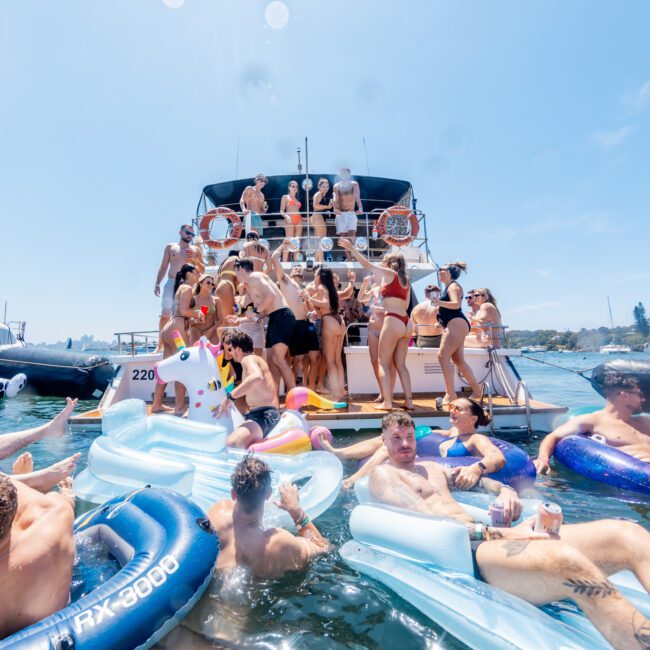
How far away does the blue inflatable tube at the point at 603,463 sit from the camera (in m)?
3.51

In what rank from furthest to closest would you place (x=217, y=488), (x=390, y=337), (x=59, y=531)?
(x=390, y=337) < (x=217, y=488) < (x=59, y=531)

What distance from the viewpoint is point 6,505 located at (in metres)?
1.54

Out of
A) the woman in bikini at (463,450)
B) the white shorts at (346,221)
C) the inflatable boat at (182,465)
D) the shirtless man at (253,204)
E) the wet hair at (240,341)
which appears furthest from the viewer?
the shirtless man at (253,204)

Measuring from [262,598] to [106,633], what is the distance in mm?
782

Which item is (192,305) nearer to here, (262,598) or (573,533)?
(262,598)

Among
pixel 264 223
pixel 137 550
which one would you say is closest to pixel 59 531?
pixel 137 550

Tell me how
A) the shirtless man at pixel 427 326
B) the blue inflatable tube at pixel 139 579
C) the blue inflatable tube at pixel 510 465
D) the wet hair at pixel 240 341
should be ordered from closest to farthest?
1. the blue inflatable tube at pixel 139 579
2. the blue inflatable tube at pixel 510 465
3. the wet hair at pixel 240 341
4. the shirtless man at pixel 427 326

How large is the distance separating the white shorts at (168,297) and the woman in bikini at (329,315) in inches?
89.3

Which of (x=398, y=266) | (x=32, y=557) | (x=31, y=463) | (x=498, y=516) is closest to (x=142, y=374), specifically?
(x=31, y=463)

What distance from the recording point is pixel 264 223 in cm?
1120

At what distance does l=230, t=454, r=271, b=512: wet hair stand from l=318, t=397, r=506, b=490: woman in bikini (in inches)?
46.3

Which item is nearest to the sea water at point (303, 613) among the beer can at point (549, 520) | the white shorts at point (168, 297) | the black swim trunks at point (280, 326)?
the beer can at point (549, 520)

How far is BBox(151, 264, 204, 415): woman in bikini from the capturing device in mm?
5352

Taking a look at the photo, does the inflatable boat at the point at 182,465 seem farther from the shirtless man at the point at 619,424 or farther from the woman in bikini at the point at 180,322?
the shirtless man at the point at 619,424
